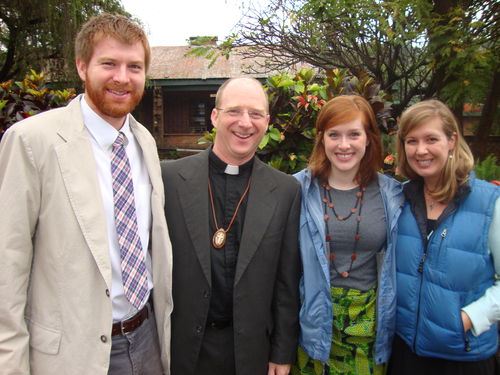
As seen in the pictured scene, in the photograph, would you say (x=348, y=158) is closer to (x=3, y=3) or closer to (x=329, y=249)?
(x=329, y=249)

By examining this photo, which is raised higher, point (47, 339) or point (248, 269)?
point (248, 269)

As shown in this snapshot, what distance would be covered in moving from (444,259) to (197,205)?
4.50ft

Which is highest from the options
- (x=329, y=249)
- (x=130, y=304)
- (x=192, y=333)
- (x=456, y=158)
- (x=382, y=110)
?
(x=382, y=110)

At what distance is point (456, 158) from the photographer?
2.13 metres

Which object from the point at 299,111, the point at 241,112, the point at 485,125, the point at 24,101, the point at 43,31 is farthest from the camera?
the point at 43,31

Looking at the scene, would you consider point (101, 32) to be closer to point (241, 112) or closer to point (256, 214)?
point (241, 112)

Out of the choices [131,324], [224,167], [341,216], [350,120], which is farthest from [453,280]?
[131,324]

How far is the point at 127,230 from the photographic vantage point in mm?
1799

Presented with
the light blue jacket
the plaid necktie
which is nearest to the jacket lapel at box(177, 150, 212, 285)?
the plaid necktie

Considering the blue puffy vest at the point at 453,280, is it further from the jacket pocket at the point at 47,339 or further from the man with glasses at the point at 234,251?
the jacket pocket at the point at 47,339

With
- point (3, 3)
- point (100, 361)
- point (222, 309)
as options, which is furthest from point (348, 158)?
point (3, 3)

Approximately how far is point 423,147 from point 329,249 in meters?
0.81

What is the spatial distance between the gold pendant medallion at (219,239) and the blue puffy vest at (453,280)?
42.3 inches

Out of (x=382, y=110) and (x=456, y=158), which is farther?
(x=382, y=110)
